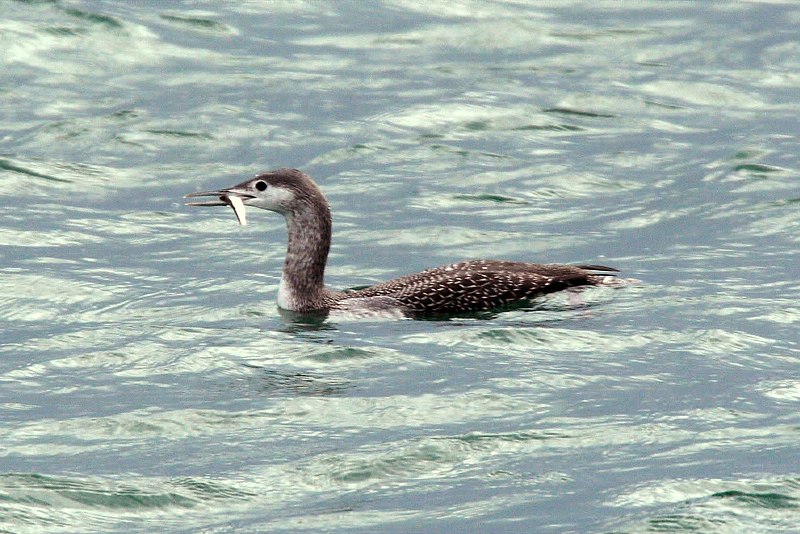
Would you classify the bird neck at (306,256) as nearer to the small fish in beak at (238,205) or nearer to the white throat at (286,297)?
the white throat at (286,297)

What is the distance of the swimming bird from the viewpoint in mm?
13445

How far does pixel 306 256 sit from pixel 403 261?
212cm

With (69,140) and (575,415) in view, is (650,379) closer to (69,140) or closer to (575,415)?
(575,415)

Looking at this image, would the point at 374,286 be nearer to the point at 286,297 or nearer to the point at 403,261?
the point at 286,297

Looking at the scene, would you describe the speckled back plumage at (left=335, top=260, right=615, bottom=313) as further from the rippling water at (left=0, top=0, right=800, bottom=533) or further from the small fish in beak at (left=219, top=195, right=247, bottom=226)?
the small fish in beak at (left=219, top=195, right=247, bottom=226)

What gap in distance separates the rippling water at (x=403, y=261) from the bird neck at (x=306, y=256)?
17.1 inches

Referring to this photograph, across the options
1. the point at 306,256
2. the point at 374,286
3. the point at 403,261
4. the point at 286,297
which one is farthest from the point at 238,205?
the point at 403,261

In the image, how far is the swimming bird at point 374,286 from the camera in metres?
13.4

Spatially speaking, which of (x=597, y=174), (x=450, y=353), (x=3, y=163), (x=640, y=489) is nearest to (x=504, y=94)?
(x=597, y=174)

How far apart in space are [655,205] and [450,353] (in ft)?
20.0

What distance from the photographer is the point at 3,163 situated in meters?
19.2

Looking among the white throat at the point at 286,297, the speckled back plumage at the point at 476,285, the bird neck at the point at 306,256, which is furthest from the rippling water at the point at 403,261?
the bird neck at the point at 306,256

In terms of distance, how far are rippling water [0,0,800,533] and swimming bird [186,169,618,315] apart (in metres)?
0.20

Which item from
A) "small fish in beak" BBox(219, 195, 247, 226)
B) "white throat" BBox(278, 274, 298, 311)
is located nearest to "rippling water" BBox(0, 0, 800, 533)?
"white throat" BBox(278, 274, 298, 311)
